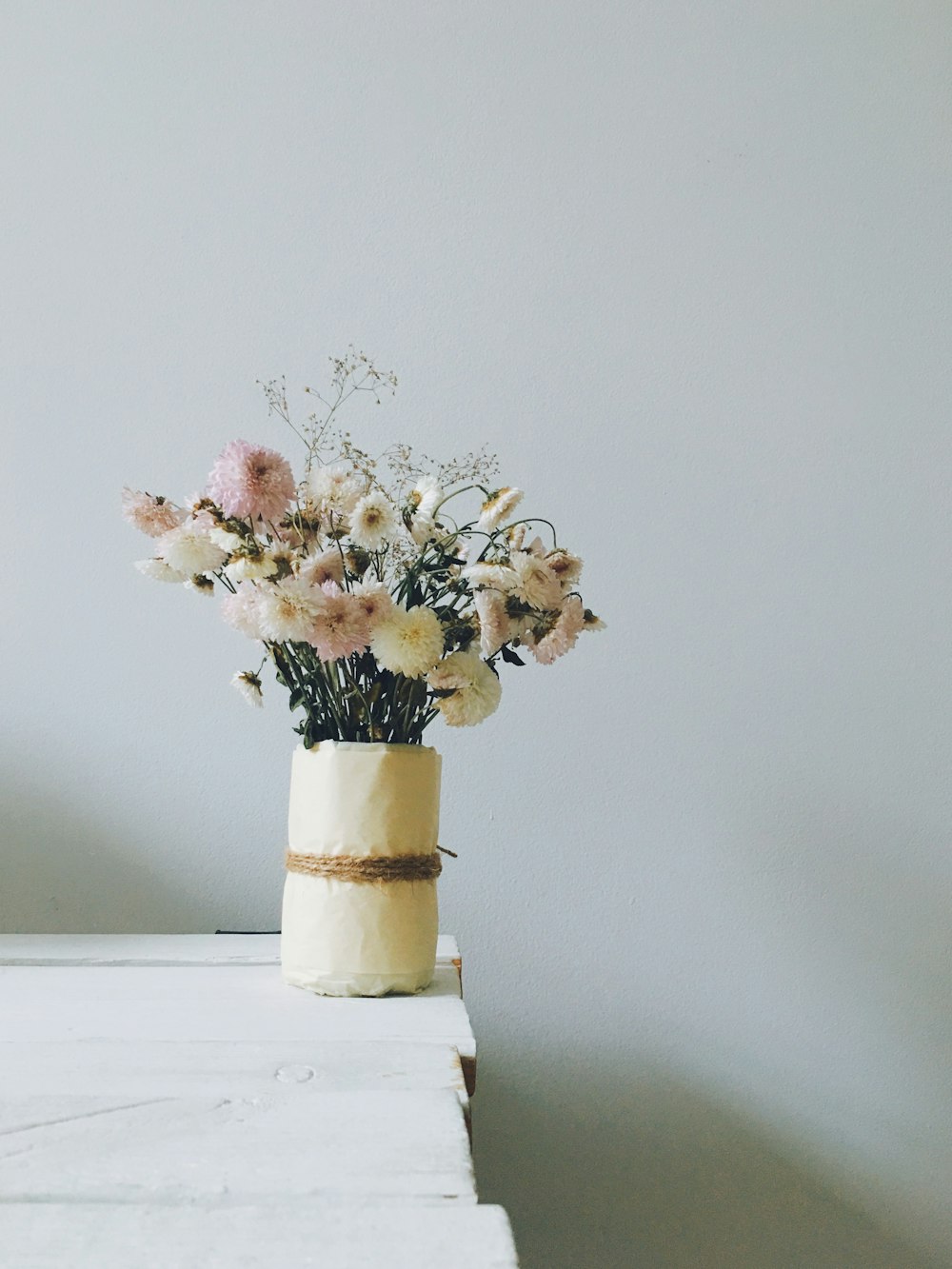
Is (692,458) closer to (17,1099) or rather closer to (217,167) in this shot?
(217,167)

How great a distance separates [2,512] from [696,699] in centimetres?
77

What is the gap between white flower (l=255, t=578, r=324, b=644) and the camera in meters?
0.74

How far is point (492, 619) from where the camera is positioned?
780 millimetres

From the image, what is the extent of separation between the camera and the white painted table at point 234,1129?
16.0 inches

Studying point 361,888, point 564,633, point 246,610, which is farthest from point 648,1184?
point 246,610

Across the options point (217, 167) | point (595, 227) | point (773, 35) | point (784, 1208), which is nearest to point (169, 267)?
point (217, 167)

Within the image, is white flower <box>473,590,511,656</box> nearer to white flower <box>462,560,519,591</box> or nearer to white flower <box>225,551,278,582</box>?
white flower <box>462,560,519,591</box>

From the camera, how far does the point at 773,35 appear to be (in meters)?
1.26

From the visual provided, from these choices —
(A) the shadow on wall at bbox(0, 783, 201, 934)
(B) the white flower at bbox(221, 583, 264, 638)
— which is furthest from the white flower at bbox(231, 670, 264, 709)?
(A) the shadow on wall at bbox(0, 783, 201, 934)

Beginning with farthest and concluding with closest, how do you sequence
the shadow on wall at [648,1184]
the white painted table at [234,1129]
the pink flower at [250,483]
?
the shadow on wall at [648,1184] → the pink flower at [250,483] → the white painted table at [234,1129]

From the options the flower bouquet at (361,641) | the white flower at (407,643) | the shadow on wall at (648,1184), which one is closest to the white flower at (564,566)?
the flower bouquet at (361,641)

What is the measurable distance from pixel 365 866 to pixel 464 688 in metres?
0.15

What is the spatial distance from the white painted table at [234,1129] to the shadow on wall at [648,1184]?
36 cm

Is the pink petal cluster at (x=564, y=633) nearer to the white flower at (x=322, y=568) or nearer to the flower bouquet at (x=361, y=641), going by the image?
the flower bouquet at (x=361, y=641)
